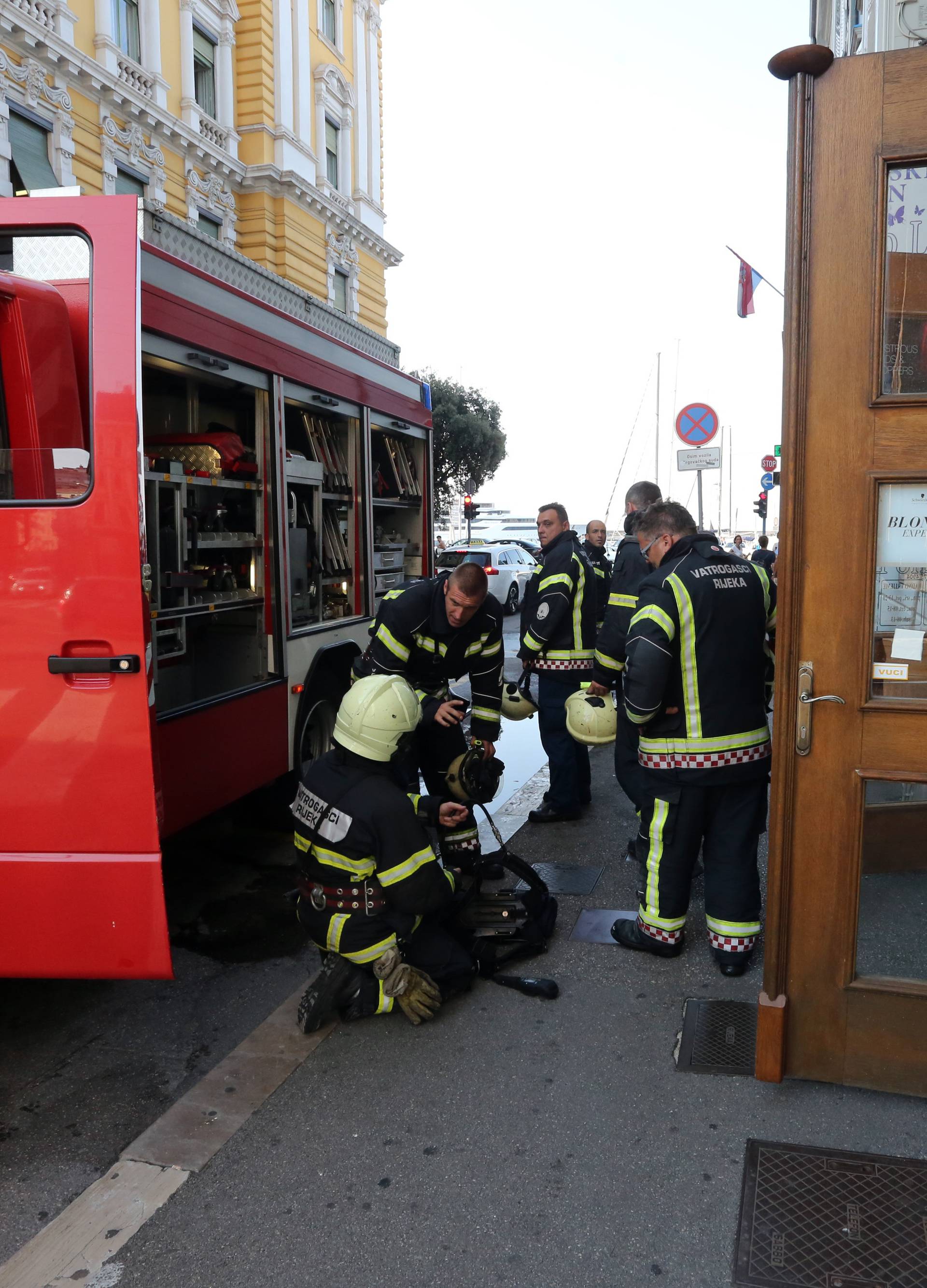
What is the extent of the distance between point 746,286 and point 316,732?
593 inches

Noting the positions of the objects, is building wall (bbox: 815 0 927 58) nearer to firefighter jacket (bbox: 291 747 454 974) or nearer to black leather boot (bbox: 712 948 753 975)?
firefighter jacket (bbox: 291 747 454 974)

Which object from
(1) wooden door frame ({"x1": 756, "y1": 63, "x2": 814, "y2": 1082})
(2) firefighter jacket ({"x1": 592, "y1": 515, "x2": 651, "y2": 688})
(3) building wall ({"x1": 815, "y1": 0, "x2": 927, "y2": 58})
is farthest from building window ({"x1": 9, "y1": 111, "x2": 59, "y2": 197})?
(1) wooden door frame ({"x1": 756, "y1": 63, "x2": 814, "y2": 1082})

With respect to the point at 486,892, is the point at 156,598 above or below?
above

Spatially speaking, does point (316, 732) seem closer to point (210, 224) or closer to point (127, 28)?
point (127, 28)

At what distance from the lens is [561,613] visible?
5777 millimetres

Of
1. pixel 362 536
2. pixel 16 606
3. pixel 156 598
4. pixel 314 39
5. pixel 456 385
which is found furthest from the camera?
pixel 456 385

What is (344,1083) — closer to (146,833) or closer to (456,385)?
(146,833)

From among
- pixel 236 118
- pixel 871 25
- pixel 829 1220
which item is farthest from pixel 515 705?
pixel 236 118

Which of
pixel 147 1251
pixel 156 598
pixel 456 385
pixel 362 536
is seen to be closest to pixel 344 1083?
pixel 147 1251

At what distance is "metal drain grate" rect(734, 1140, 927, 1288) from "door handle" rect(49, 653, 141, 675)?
7.20 ft

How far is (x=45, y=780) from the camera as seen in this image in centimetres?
301

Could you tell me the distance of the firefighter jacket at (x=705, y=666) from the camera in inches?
149

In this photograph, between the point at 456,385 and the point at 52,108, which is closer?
the point at 52,108

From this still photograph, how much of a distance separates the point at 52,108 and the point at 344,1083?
18.0m
